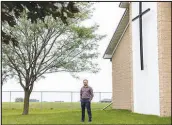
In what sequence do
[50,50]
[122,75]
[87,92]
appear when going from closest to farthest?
[87,92] < [50,50] < [122,75]

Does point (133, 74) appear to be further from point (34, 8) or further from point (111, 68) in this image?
point (34, 8)

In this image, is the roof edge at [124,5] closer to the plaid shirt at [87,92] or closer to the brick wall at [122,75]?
the brick wall at [122,75]

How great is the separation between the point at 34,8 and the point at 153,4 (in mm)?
6241

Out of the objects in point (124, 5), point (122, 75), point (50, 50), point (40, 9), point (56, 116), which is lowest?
point (56, 116)

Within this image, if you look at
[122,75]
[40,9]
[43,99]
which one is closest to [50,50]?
[43,99]

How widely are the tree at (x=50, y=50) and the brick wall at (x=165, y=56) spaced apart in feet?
6.53

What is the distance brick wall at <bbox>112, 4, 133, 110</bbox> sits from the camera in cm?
1729

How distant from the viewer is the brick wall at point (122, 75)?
681 inches

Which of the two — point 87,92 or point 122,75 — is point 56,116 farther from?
point 122,75

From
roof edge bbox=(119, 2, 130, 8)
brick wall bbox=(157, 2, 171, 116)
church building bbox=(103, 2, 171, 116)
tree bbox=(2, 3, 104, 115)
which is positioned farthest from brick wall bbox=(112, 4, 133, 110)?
brick wall bbox=(157, 2, 171, 116)

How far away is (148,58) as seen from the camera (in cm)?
1422

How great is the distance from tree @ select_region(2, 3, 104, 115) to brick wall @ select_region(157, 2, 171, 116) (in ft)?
6.53

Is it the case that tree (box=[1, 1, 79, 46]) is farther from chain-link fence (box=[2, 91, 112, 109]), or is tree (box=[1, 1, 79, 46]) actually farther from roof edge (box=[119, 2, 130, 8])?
roof edge (box=[119, 2, 130, 8])

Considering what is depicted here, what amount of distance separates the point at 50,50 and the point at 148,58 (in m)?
3.14
